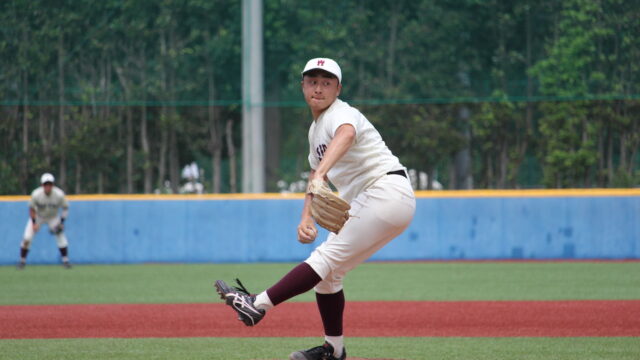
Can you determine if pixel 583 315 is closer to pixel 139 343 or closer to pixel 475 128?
pixel 139 343

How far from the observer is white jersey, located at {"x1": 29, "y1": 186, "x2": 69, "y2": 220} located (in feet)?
48.6

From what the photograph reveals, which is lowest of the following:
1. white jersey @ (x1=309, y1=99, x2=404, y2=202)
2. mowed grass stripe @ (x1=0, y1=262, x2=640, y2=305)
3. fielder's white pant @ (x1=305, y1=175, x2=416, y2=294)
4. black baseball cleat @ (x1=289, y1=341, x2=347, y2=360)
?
mowed grass stripe @ (x1=0, y1=262, x2=640, y2=305)

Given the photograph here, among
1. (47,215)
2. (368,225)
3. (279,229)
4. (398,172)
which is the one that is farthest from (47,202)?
(368,225)

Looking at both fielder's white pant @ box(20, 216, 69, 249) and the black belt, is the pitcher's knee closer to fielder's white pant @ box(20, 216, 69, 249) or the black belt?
the black belt

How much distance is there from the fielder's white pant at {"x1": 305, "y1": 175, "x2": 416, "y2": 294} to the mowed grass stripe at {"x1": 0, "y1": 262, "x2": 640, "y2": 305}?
520cm

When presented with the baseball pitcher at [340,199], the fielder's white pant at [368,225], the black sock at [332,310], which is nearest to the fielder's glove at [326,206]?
the baseball pitcher at [340,199]

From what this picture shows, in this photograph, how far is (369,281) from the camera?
12.3 metres

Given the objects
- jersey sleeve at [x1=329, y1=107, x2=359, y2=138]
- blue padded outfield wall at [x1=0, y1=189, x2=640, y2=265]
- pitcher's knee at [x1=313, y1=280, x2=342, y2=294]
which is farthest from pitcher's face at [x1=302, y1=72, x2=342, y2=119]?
blue padded outfield wall at [x1=0, y1=189, x2=640, y2=265]

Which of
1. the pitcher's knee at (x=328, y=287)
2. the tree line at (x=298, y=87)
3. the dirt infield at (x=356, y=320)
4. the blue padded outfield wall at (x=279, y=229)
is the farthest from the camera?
the tree line at (x=298, y=87)

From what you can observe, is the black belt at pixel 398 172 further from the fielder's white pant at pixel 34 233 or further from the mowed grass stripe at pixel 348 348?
the fielder's white pant at pixel 34 233

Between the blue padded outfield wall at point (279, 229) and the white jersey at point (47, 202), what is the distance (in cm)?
Answer: 83

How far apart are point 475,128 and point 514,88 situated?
3.23ft

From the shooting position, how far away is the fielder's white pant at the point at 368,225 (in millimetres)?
4863

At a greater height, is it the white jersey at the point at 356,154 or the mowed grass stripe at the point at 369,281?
the white jersey at the point at 356,154
